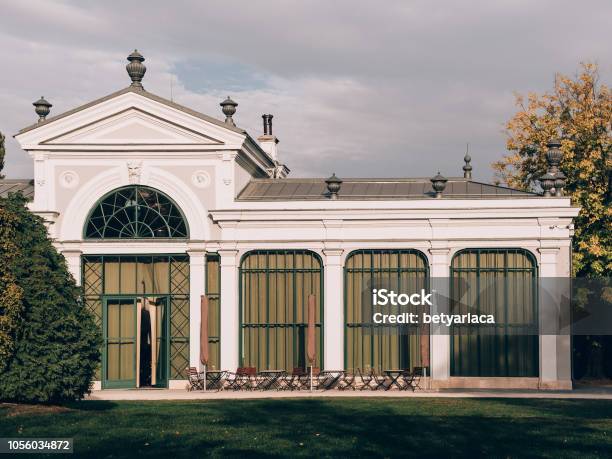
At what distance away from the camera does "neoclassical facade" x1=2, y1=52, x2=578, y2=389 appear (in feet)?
106

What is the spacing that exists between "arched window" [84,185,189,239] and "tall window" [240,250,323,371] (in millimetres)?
2571

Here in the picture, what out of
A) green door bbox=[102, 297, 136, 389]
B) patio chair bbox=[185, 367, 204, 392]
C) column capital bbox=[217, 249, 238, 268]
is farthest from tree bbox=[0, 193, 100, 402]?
column capital bbox=[217, 249, 238, 268]

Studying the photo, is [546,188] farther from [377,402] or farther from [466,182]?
[377,402]

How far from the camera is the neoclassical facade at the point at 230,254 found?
1267 inches

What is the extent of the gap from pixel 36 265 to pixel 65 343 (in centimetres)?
194

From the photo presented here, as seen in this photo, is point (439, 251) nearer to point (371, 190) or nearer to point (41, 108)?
point (371, 190)

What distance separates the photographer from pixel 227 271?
3244 centimetres

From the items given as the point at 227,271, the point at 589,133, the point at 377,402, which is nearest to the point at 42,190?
the point at 227,271

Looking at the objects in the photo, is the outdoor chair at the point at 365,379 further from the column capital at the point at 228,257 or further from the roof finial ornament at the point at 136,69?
the roof finial ornament at the point at 136,69

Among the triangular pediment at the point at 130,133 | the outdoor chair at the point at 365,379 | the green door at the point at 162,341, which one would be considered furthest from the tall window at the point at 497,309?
the green door at the point at 162,341

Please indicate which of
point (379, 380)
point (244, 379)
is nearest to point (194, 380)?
point (244, 379)

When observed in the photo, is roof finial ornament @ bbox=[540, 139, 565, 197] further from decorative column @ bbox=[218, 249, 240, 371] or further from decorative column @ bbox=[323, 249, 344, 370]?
decorative column @ bbox=[218, 249, 240, 371]

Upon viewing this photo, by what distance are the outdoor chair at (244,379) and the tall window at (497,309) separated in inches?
243

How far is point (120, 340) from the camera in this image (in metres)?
32.8
